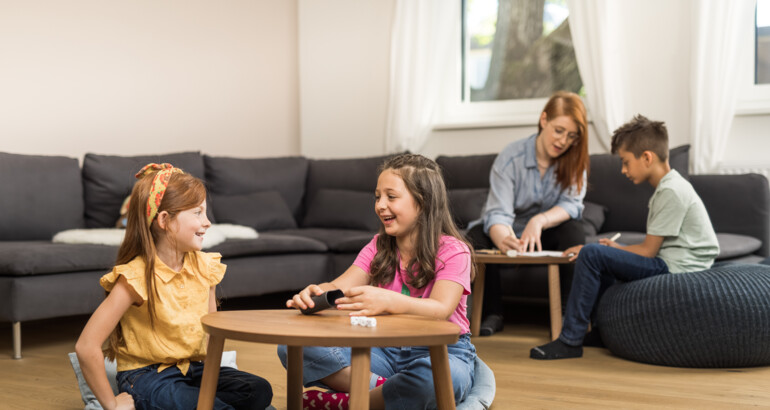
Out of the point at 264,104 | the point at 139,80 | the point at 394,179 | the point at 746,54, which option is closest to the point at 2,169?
the point at 139,80

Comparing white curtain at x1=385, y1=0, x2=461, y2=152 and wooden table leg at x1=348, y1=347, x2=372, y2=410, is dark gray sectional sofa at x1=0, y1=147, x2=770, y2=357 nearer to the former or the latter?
white curtain at x1=385, y1=0, x2=461, y2=152

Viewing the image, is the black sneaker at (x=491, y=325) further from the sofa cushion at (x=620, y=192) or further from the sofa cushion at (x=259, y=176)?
the sofa cushion at (x=259, y=176)

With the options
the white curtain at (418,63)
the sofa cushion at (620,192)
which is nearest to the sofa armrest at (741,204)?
the sofa cushion at (620,192)

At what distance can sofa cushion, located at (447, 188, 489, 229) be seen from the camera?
4.20 metres

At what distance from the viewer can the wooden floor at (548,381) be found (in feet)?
7.64

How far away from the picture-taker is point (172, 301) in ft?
6.51

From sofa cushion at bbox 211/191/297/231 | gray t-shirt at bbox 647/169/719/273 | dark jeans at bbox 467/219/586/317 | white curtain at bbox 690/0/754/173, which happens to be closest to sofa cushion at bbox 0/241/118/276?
sofa cushion at bbox 211/191/297/231

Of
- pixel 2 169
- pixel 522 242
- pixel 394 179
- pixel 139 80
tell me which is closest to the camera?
pixel 394 179

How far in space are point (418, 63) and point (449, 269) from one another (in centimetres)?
342

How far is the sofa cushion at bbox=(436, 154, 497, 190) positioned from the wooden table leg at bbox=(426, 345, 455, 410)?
2.71 metres

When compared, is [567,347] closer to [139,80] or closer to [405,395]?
[405,395]

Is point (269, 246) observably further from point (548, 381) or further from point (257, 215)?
point (548, 381)

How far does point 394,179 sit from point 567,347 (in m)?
1.29

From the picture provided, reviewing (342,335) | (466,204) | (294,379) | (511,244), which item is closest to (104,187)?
(466,204)
